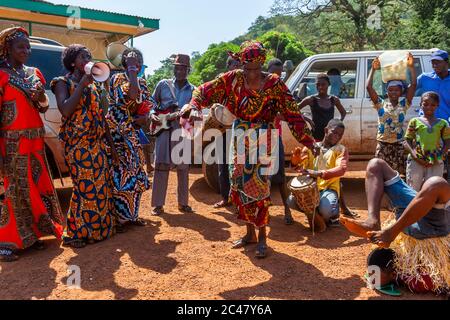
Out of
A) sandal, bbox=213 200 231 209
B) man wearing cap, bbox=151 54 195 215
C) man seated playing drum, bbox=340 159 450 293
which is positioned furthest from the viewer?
sandal, bbox=213 200 231 209

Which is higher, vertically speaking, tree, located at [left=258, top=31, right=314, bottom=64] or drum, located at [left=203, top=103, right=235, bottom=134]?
tree, located at [left=258, top=31, right=314, bottom=64]

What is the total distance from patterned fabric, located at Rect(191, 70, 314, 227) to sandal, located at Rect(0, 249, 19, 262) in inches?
77.5

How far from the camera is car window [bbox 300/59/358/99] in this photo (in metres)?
5.82

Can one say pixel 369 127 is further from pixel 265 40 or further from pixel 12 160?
pixel 265 40

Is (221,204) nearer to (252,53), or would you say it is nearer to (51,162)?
(51,162)

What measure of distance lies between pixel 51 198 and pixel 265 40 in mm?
17570

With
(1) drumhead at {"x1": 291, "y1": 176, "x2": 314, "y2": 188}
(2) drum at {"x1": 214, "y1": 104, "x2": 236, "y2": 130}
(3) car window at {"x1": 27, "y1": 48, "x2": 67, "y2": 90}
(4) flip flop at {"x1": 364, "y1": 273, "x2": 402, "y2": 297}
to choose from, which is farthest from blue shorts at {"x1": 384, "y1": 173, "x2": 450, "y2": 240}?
(3) car window at {"x1": 27, "y1": 48, "x2": 67, "y2": 90}

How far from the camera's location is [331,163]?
432 centimetres

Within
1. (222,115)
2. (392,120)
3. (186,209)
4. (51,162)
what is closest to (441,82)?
(392,120)

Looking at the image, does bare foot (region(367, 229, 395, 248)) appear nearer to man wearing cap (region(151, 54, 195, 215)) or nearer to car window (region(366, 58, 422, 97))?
man wearing cap (region(151, 54, 195, 215))

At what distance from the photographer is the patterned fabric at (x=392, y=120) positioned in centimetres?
484

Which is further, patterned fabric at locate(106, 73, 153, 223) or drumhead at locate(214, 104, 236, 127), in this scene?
drumhead at locate(214, 104, 236, 127)

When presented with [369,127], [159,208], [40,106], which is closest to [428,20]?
[369,127]

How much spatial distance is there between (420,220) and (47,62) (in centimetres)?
437
